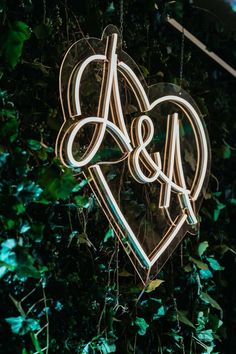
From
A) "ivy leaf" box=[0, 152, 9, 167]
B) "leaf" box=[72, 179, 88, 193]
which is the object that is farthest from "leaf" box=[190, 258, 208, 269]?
"ivy leaf" box=[0, 152, 9, 167]

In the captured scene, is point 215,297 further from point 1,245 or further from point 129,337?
point 1,245

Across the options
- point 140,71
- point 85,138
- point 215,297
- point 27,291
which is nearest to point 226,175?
point 215,297

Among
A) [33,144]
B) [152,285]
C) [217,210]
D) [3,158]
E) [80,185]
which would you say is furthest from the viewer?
[217,210]

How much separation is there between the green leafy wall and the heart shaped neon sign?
0.12 meters

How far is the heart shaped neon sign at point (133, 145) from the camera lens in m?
2.26

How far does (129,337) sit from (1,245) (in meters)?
0.88

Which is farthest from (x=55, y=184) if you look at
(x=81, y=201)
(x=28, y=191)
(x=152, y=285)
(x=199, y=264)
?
(x=199, y=264)

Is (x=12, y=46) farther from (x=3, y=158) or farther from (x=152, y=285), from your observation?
(x=152, y=285)

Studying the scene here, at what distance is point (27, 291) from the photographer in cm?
224

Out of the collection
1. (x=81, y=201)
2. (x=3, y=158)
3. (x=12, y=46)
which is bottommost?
(x=81, y=201)

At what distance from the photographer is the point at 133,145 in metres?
2.43

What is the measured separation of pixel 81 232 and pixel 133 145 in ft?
1.51

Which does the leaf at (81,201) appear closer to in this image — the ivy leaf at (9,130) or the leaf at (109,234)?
the leaf at (109,234)

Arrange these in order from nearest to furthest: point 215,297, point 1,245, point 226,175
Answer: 1. point 1,245
2. point 215,297
3. point 226,175
